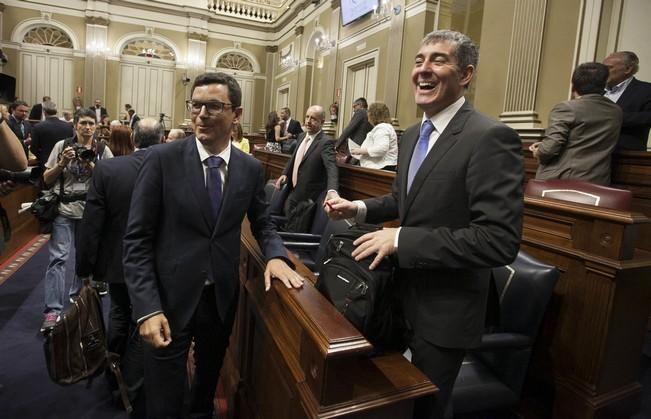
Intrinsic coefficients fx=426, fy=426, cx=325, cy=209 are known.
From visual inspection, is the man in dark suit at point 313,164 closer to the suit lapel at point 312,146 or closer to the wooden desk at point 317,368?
the suit lapel at point 312,146

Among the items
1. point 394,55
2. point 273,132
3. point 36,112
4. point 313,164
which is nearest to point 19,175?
point 313,164

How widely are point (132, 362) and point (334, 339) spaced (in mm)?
1476

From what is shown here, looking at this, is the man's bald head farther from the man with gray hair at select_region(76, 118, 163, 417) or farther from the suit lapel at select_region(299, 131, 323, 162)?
the suit lapel at select_region(299, 131, 323, 162)

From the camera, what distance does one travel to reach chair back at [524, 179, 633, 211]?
6.53ft

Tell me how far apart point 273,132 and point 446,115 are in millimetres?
6215

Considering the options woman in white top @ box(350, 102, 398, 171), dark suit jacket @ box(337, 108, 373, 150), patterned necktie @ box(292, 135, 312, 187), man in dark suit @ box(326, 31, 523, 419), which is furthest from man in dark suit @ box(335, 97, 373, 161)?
man in dark suit @ box(326, 31, 523, 419)

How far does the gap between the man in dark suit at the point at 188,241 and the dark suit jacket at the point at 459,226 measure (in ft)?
1.35

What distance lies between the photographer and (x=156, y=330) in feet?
4.47

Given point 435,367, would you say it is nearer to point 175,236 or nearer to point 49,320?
point 175,236

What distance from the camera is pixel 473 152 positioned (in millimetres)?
1095

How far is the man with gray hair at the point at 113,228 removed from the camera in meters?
2.15

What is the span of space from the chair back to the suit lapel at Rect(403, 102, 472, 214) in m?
1.18

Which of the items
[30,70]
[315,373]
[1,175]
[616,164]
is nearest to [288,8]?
[30,70]

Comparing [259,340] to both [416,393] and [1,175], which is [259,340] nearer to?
[416,393]
